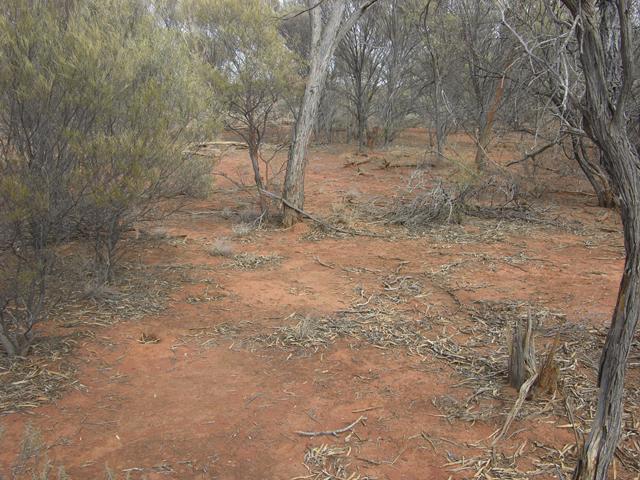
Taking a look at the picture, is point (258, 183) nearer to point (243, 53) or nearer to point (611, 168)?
point (243, 53)

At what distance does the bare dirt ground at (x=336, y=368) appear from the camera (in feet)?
10.3

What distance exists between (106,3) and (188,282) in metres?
3.23

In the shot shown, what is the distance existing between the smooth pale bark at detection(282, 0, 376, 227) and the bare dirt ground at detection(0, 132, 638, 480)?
171cm

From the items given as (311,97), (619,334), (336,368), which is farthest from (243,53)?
(619,334)

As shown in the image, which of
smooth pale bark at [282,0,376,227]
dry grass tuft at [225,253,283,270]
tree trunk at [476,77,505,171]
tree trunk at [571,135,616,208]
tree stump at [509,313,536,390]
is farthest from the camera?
tree trunk at [476,77,505,171]

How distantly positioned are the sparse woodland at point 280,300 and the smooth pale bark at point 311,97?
5 centimetres

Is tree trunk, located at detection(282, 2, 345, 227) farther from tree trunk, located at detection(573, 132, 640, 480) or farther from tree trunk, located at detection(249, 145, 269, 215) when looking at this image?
tree trunk, located at detection(573, 132, 640, 480)

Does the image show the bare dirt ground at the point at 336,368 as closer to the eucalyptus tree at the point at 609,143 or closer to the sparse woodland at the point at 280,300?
the sparse woodland at the point at 280,300

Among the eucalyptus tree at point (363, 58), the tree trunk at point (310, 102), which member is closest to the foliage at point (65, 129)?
the tree trunk at point (310, 102)

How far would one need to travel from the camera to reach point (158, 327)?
504 cm

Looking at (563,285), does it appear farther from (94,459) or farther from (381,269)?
(94,459)

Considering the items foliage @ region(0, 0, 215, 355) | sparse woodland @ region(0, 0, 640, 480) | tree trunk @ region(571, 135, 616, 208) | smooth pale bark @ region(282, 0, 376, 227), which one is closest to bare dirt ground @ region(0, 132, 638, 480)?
sparse woodland @ region(0, 0, 640, 480)

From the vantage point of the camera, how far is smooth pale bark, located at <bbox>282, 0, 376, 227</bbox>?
9133mm

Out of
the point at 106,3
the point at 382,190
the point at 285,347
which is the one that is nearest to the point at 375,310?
the point at 285,347
